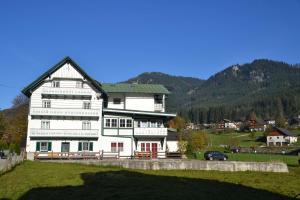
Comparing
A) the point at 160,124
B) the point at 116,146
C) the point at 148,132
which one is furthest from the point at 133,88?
the point at 116,146

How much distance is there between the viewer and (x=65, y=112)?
2106 inches

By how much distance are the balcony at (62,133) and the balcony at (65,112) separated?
7.17 feet

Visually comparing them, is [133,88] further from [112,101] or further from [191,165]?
[191,165]

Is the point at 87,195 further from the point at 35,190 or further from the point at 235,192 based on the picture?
the point at 235,192

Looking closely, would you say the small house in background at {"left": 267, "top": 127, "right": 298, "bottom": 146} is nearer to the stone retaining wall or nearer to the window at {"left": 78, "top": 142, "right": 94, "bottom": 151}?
the window at {"left": 78, "top": 142, "right": 94, "bottom": 151}

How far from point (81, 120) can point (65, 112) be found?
8.45 ft

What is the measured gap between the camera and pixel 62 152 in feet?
167

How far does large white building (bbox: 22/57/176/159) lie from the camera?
52.9 metres

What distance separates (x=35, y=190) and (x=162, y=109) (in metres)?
41.9

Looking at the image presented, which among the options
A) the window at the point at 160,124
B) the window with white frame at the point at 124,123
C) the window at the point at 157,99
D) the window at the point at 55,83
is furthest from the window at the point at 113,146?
the window at the point at 55,83

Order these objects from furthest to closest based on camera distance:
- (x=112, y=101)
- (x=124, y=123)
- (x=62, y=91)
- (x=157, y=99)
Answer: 1. (x=157, y=99)
2. (x=112, y=101)
3. (x=124, y=123)
4. (x=62, y=91)

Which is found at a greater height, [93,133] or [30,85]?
[30,85]

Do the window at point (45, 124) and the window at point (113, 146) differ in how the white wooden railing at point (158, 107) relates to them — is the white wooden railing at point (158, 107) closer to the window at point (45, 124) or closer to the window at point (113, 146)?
the window at point (113, 146)

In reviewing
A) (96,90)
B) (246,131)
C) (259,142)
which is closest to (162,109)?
(96,90)
